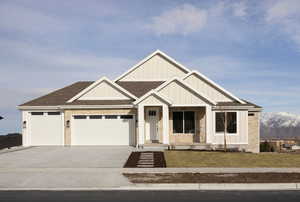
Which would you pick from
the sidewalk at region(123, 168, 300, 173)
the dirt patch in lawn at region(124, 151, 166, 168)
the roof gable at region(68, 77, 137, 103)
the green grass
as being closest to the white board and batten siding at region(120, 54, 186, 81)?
the roof gable at region(68, 77, 137, 103)

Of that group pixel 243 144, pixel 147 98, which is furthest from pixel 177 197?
pixel 243 144

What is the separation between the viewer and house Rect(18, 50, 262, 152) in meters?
21.5

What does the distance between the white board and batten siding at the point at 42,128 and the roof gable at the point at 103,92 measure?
95.2 inches

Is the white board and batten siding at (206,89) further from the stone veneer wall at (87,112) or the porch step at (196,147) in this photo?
the stone veneer wall at (87,112)

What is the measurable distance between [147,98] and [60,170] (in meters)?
9.90

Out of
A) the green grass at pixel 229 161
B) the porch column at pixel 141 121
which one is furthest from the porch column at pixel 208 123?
the green grass at pixel 229 161

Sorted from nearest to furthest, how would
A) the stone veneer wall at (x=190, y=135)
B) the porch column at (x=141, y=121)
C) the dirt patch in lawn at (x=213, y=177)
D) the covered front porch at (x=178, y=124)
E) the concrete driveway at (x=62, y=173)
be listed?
the concrete driveway at (x=62, y=173)
the dirt patch in lawn at (x=213, y=177)
the porch column at (x=141, y=121)
the covered front porch at (x=178, y=124)
the stone veneer wall at (x=190, y=135)

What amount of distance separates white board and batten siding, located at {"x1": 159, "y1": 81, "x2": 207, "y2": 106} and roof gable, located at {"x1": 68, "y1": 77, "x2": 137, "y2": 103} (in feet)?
11.4

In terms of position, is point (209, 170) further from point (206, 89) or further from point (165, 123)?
point (206, 89)

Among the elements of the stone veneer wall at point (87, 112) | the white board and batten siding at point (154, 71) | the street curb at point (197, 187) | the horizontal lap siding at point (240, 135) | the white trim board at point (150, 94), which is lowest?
the street curb at point (197, 187)

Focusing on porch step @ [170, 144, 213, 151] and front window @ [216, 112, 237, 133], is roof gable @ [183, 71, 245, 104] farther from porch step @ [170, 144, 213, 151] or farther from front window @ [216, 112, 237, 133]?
porch step @ [170, 144, 213, 151]

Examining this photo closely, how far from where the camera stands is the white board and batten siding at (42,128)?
23078mm

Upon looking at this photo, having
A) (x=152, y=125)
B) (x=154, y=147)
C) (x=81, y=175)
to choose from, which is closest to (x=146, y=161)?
(x=81, y=175)

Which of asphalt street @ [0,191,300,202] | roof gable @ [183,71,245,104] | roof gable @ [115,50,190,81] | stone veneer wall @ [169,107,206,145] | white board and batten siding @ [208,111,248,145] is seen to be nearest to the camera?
asphalt street @ [0,191,300,202]
